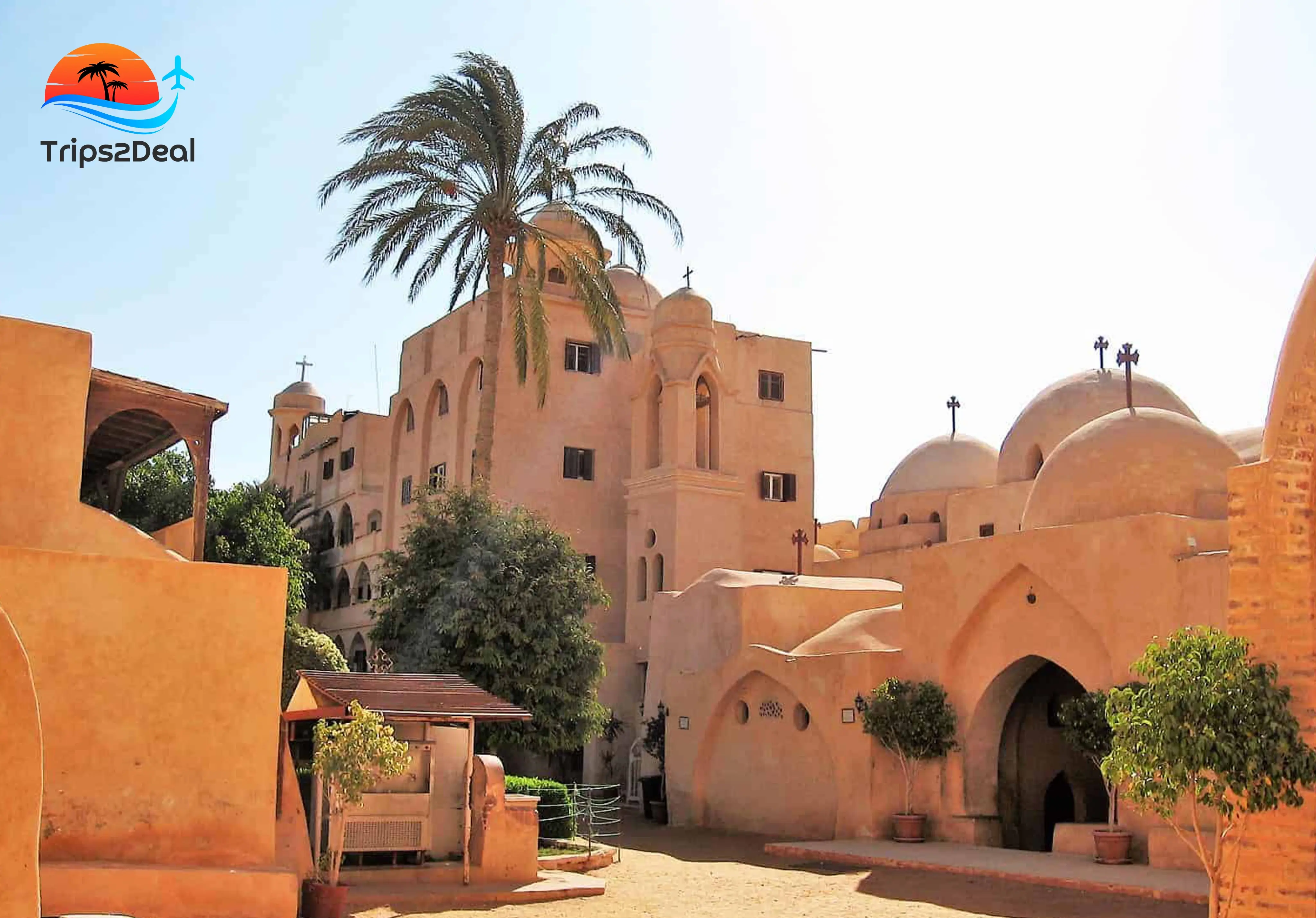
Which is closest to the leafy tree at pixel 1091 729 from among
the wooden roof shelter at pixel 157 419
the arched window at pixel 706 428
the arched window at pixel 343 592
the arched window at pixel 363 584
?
the wooden roof shelter at pixel 157 419

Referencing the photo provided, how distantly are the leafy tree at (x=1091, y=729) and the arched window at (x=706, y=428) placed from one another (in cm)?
1584

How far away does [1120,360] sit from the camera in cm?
2117

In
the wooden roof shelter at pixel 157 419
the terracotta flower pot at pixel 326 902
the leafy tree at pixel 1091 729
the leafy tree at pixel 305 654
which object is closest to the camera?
the terracotta flower pot at pixel 326 902

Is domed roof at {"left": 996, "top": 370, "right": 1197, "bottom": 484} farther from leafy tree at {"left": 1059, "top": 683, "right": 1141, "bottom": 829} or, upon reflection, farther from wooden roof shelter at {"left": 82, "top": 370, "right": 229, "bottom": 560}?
wooden roof shelter at {"left": 82, "top": 370, "right": 229, "bottom": 560}

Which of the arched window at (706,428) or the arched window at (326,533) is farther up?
the arched window at (706,428)

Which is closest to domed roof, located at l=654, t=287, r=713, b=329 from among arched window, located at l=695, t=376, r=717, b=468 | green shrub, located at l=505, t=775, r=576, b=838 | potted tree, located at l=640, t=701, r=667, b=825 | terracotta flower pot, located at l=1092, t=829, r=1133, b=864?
arched window, located at l=695, t=376, r=717, b=468

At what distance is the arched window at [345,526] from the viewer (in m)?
41.8

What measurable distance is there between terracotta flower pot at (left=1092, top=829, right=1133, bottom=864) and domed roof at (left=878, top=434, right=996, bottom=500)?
15.5 metres

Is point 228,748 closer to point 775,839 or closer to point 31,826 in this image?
point 31,826

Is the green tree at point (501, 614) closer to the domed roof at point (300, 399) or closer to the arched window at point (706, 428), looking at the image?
the arched window at point (706, 428)

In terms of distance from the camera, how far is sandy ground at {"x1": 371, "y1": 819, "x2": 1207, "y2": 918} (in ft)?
44.9

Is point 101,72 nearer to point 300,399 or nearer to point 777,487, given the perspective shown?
point 777,487

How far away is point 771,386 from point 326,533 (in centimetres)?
1613

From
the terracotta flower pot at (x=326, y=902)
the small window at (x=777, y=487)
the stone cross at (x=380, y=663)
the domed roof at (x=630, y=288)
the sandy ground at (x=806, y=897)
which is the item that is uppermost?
the domed roof at (x=630, y=288)
